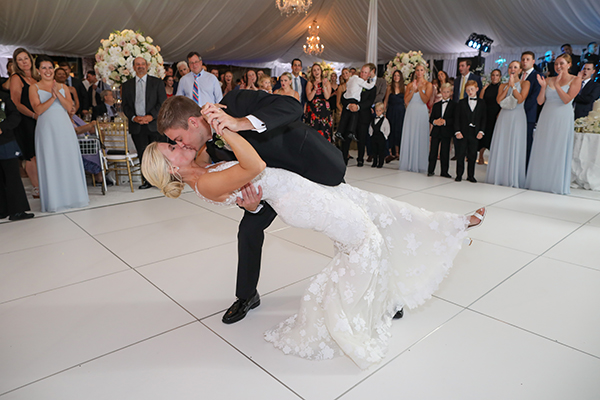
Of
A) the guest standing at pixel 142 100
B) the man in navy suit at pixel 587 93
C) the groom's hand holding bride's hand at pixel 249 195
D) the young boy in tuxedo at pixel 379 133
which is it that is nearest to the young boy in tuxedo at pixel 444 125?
the young boy in tuxedo at pixel 379 133

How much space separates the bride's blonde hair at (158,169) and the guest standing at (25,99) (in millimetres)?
3637

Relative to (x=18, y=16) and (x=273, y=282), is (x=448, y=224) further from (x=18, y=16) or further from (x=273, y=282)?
(x=18, y=16)

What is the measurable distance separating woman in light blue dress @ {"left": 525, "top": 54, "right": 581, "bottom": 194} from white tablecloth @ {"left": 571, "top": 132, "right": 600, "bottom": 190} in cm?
41

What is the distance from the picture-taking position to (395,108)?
827 centimetres

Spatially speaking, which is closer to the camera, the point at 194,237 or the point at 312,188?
the point at 312,188

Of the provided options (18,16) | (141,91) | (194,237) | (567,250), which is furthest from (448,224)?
(18,16)

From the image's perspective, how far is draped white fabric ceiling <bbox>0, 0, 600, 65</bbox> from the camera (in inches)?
440

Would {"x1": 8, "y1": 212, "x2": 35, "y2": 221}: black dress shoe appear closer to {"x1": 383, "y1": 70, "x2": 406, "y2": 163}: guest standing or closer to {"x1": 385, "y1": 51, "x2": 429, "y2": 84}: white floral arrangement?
{"x1": 383, "y1": 70, "x2": 406, "y2": 163}: guest standing

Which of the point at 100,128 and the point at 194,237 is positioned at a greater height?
the point at 100,128

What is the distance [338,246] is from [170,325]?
1.09 meters

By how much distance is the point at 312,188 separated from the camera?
1869 millimetres

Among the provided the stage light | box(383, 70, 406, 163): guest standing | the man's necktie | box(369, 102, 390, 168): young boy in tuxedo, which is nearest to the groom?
the man's necktie

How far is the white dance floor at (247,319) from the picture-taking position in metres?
1.82

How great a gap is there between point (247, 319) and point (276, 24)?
14.9 metres
